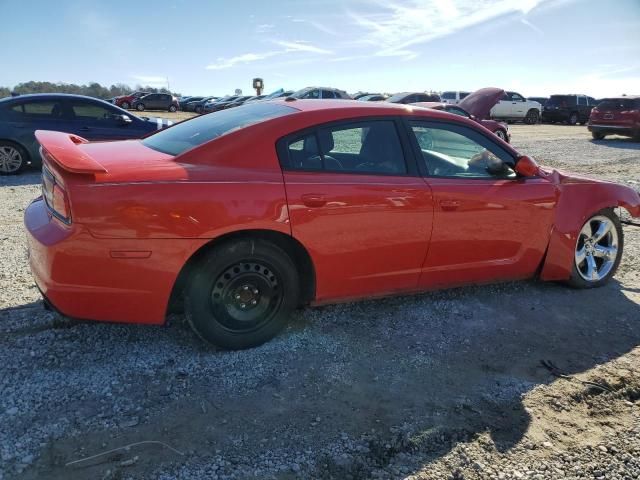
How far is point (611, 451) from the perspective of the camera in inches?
99.7

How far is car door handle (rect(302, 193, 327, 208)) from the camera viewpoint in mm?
3133

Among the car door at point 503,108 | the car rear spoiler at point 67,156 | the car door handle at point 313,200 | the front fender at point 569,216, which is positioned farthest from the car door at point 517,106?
the car rear spoiler at point 67,156

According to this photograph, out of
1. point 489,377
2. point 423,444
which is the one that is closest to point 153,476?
point 423,444

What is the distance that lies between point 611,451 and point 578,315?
166cm

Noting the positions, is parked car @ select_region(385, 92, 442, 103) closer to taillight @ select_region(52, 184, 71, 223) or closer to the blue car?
the blue car

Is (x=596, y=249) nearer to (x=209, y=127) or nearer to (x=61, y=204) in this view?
(x=209, y=127)

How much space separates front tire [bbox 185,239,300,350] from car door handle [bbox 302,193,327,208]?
342mm

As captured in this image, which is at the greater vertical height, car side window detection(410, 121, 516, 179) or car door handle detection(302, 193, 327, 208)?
car side window detection(410, 121, 516, 179)

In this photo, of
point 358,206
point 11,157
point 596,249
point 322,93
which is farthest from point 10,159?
point 322,93

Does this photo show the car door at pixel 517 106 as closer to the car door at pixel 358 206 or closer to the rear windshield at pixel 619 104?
the rear windshield at pixel 619 104

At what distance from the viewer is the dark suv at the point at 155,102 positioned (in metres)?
40.7

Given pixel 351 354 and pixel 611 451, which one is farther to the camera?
pixel 351 354

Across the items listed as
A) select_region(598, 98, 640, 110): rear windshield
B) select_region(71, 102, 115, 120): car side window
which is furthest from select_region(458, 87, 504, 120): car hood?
select_region(598, 98, 640, 110): rear windshield

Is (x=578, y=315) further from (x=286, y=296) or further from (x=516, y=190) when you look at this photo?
(x=286, y=296)
